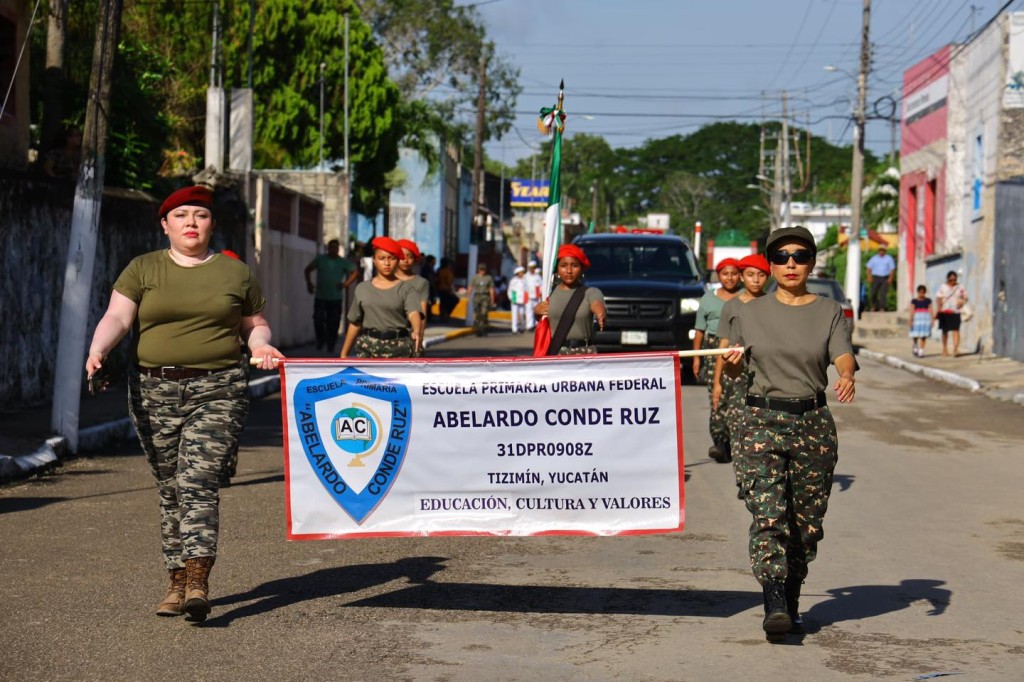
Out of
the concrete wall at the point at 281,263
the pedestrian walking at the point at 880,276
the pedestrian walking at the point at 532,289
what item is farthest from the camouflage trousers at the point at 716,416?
the pedestrian walking at the point at 880,276

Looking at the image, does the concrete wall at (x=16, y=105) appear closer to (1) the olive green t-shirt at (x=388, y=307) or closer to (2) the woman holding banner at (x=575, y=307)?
(1) the olive green t-shirt at (x=388, y=307)

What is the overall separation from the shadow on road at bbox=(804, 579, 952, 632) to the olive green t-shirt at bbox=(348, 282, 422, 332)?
189 inches

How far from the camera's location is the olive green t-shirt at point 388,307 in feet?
38.4

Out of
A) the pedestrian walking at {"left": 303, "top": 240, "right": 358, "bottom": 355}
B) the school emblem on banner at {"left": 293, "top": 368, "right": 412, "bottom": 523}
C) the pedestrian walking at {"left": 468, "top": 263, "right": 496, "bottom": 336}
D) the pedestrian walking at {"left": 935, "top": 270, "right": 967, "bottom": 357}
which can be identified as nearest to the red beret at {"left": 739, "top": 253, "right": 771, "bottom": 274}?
the school emblem on banner at {"left": 293, "top": 368, "right": 412, "bottom": 523}

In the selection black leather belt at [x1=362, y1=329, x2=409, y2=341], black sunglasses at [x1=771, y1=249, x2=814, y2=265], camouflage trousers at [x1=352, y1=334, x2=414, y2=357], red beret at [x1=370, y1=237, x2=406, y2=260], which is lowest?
camouflage trousers at [x1=352, y1=334, x2=414, y2=357]

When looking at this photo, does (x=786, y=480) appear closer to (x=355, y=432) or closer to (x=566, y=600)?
(x=566, y=600)

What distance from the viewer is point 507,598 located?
7500mm

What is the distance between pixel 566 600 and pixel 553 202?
10609mm

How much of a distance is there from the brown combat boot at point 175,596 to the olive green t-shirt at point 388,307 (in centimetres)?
491

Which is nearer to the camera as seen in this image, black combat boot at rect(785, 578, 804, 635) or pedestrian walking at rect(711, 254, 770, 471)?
black combat boot at rect(785, 578, 804, 635)

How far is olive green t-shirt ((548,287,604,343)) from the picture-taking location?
11.8m

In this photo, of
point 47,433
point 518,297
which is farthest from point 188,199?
point 518,297

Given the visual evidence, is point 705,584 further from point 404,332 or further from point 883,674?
point 404,332

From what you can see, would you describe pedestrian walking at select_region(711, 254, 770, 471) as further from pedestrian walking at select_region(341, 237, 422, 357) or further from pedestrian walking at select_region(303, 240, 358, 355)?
pedestrian walking at select_region(303, 240, 358, 355)
